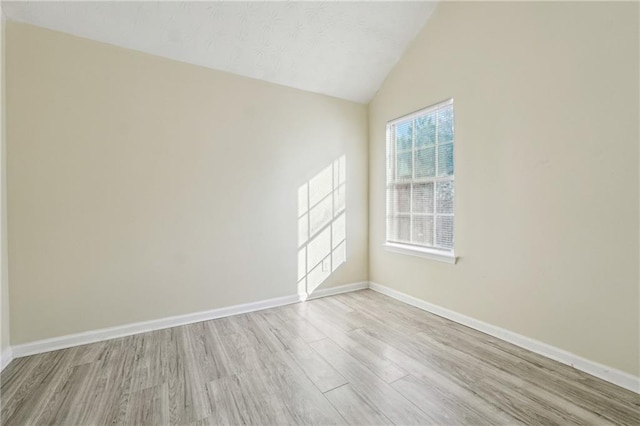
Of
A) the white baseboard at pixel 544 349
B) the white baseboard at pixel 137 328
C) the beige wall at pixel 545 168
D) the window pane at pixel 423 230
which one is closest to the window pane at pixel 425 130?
the beige wall at pixel 545 168

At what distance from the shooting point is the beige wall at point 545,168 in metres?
1.84

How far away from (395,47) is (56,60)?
126 inches

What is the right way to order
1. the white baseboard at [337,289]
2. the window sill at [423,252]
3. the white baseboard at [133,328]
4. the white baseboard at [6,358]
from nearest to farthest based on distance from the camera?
the white baseboard at [6,358]
the white baseboard at [133,328]
the window sill at [423,252]
the white baseboard at [337,289]

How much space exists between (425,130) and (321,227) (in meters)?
1.65

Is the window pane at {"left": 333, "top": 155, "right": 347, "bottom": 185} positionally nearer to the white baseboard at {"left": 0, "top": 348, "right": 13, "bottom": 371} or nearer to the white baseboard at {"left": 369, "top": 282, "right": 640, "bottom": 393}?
the white baseboard at {"left": 369, "top": 282, "right": 640, "bottom": 393}

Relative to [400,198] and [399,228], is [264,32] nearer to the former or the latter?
[400,198]

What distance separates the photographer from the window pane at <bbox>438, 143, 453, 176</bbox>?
2.93 meters

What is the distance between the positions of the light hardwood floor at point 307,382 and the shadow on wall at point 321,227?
935mm

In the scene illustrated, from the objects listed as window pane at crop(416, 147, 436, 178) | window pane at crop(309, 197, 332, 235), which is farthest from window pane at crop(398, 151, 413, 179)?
window pane at crop(309, 197, 332, 235)

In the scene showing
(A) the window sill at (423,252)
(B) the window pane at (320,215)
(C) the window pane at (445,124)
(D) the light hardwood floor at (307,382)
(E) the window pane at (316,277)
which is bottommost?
(D) the light hardwood floor at (307,382)

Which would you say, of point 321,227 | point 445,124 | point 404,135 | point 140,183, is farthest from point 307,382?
point 404,135

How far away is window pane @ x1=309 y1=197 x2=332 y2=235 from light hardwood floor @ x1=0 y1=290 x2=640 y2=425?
127 centimetres

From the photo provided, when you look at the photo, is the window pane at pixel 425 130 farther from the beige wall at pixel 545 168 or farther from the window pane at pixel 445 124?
the beige wall at pixel 545 168

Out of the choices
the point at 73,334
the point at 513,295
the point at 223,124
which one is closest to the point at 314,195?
the point at 223,124
